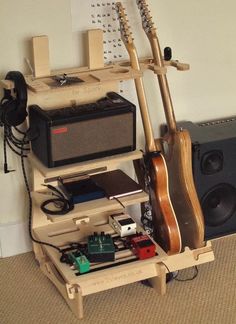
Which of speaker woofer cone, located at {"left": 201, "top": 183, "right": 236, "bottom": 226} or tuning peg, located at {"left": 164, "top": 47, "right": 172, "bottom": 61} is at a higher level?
tuning peg, located at {"left": 164, "top": 47, "right": 172, "bottom": 61}

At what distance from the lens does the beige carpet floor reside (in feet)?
5.87

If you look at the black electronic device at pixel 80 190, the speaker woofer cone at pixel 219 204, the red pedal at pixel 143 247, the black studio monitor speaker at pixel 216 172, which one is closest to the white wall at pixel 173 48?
the black studio monitor speaker at pixel 216 172

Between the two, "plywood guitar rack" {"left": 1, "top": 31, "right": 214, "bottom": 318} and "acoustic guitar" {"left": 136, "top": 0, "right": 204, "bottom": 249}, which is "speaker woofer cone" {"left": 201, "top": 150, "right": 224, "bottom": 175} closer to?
"acoustic guitar" {"left": 136, "top": 0, "right": 204, "bottom": 249}

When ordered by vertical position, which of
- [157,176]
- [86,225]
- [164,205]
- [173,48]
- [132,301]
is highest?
[173,48]

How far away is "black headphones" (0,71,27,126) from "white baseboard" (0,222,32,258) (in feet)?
1.54

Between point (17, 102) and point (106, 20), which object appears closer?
point (17, 102)

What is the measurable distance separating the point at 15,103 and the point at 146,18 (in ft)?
1.74

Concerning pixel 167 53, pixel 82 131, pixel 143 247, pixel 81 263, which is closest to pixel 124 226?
pixel 143 247

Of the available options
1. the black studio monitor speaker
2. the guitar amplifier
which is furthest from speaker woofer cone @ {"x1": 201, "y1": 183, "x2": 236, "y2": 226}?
the guitar amplifier

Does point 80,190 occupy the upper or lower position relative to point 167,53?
lower

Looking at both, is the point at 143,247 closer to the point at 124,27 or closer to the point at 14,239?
the point at 14,239

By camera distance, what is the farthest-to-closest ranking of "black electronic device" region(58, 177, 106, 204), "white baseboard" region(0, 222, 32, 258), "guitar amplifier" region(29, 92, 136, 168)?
"white baseboard" region(0, 222, 32, 258)
"black electronic device" region(58, 177, 106, 204)
"guitar amplifier" region(29, 92, 136, 168)

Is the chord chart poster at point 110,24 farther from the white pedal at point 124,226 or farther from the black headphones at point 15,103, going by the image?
the white pedal at point 124,226

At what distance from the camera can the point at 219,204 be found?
6.82ft
